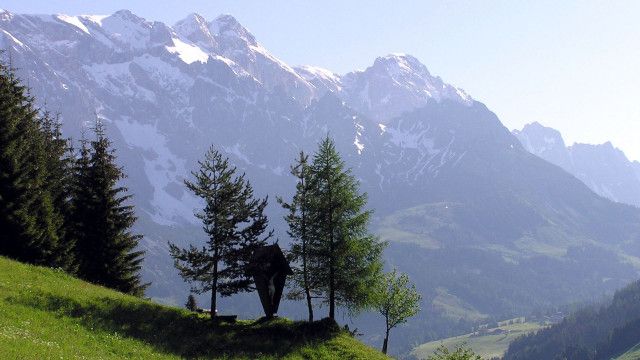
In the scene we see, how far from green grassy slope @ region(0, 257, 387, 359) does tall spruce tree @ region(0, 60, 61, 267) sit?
3.93 meters

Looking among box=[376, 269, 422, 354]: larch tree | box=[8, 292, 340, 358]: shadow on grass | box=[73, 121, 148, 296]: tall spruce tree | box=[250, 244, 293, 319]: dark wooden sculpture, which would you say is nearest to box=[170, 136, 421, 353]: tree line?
box=[250, 244, 293, 319]: dark wooden sculpture

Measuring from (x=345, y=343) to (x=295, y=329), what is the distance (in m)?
4.11

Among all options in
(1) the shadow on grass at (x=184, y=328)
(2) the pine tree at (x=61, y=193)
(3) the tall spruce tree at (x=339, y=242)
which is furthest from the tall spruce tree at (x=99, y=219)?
(3) the tall spruce tree at (x=339, y=242)

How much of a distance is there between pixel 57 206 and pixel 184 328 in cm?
2112

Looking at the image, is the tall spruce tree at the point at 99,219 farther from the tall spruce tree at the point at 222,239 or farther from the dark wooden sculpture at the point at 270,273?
the dark wooden sculpture at the point at 270,273

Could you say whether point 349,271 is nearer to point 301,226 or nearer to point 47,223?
point 301,226

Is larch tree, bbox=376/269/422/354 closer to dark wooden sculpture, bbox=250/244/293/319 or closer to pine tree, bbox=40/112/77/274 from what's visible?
dark wooden sculpture, bbox=250/244/293/319

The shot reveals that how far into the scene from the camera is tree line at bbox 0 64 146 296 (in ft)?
160

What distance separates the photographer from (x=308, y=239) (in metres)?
52.1

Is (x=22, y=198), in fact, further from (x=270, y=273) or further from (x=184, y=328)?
(x=270, y=273)

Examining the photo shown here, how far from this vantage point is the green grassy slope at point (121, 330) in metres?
32.4

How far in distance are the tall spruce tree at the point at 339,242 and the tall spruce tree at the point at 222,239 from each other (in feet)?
16.8

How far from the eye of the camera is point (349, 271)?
52.2 m

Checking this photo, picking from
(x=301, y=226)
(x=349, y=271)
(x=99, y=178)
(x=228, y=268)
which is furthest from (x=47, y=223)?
(x=349, y=271)
